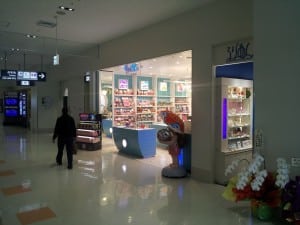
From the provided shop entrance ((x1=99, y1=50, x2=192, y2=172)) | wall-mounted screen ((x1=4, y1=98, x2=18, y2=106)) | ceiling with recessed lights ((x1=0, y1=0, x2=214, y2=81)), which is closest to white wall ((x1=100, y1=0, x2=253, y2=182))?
ceiling with recessed lights ((x1=0, y1=0, x2=214, y2=81))

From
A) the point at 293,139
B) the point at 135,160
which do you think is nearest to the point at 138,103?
the point at 135,160

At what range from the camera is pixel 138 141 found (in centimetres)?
748

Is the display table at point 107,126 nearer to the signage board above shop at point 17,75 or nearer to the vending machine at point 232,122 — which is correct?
the signage board above shop at point 17,75

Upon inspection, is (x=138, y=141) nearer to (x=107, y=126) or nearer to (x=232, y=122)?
(x=232, y=122)

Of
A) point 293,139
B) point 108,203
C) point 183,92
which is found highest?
point 183,92

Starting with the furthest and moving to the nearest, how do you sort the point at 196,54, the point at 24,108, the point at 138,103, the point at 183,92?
1. the point at 24,108
2. the point at 183,92
3. the point at 138,103
4. the point at 196,54

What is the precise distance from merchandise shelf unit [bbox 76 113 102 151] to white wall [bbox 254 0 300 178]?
6020 mm

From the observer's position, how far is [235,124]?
5840mm

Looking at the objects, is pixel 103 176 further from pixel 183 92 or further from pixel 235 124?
pixel 183 92

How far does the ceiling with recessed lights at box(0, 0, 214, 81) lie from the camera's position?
5.73 meters

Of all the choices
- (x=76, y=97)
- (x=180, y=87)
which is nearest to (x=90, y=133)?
(x=76, y=97)

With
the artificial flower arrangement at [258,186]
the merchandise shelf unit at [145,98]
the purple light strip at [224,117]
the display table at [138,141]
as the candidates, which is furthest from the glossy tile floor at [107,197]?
the merchandise shelf unit at [145,98]

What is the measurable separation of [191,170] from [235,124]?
1.41 m

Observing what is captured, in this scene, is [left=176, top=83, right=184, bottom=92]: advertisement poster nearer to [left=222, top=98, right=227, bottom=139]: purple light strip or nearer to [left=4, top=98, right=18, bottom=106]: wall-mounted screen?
[left=222, top=98, right=227, bottom=139]: purple light strip
